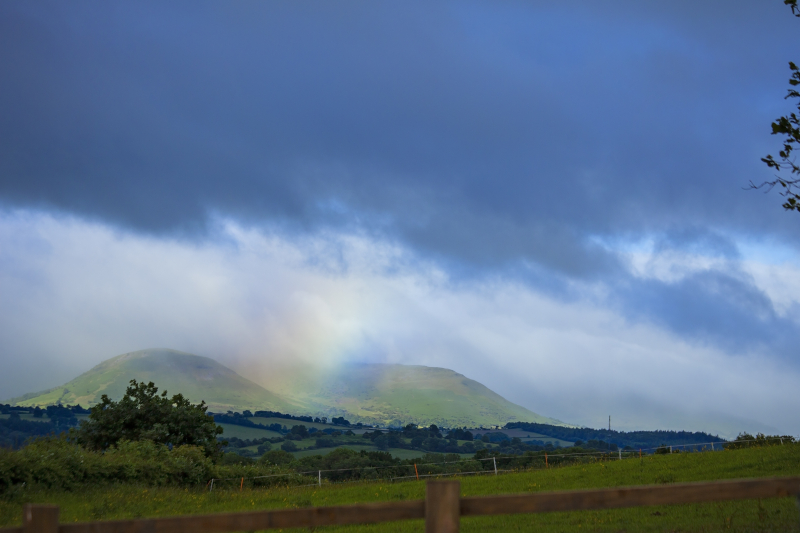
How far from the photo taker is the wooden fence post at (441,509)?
16.5 feet

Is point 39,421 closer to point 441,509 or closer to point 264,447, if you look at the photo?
point 264,447

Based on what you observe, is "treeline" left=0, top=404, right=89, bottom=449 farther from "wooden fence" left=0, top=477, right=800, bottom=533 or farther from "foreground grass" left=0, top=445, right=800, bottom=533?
"wooden fence" left=0, top=477, right=800, bottom=533

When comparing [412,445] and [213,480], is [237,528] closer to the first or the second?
[213,480]

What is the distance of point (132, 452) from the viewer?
37062 millimetres

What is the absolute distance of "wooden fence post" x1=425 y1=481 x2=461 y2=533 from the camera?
5.03m

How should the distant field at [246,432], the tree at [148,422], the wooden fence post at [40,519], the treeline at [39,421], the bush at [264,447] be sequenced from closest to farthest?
the wooden fence post at [40,519] → the tree at [148,422] → the treeline at [39,421] → the bush at [264,447] → the distant field at [246,432]

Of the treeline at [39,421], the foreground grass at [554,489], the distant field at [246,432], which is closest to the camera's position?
the foreground grass at [554,489]

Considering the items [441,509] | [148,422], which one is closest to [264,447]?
[148,422]

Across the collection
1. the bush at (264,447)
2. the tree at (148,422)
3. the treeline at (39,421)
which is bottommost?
the bush at (264,447)

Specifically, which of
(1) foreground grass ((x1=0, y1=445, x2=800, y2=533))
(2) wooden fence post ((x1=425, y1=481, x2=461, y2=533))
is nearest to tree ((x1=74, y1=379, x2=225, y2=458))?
(1) foreground grass ((x1=0, y1=445, x2=800, y2=533))

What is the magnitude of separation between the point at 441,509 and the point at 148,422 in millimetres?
50989

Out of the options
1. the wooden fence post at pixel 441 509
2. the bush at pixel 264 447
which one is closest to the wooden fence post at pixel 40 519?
the wooden fence post at pixel 441 509

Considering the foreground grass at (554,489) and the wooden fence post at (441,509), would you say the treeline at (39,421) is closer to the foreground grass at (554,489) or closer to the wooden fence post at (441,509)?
the foreground grass at (554,489)

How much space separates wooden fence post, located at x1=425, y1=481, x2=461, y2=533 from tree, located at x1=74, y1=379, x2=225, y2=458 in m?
48.2
